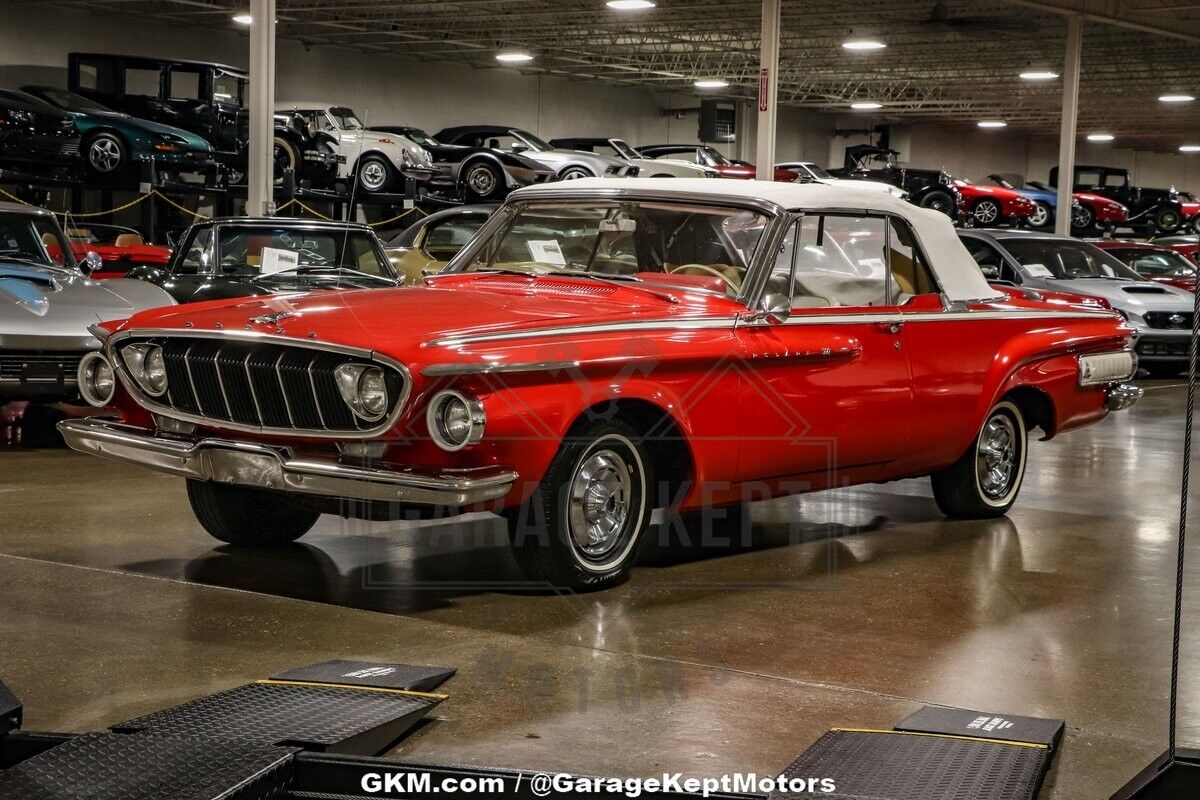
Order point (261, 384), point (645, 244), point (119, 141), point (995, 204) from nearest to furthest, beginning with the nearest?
point (261, 384)
point (645, 244)
point (119, 141)
point (995, 204)

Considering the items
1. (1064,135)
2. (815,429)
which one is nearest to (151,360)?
(815,429)

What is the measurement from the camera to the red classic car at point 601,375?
16.4 ft

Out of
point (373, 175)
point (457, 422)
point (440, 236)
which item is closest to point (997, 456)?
point (457, 422)

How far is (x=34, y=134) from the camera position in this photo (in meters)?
18.0

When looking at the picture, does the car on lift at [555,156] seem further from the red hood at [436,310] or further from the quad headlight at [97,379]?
the quad headlight at [97,379]

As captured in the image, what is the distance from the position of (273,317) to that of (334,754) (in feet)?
8.02

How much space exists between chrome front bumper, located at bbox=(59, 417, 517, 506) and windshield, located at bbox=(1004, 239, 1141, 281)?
37.2 feet

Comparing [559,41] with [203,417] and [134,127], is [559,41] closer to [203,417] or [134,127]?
[134,127]

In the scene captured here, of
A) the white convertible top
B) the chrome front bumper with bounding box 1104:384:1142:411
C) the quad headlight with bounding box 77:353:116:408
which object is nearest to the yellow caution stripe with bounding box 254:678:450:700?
the quad headlight with bounding box 77:353:116:408

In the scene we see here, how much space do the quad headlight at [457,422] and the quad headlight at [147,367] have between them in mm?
1359

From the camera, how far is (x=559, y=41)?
31594 mm

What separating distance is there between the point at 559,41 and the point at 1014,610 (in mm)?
27639

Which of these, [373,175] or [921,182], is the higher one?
[921,182]

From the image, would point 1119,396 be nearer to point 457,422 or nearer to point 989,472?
point 989,472
